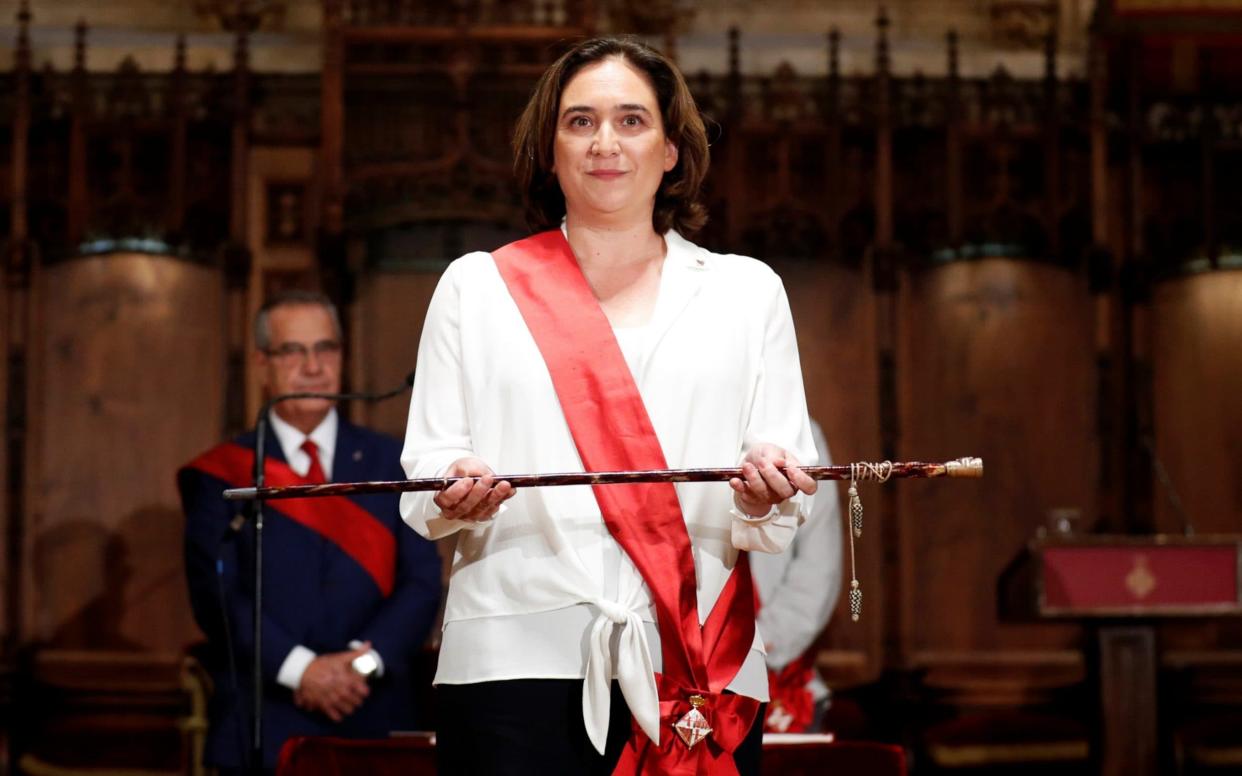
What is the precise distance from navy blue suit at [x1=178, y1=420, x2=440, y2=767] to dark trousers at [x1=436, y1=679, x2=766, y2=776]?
175 centimetres

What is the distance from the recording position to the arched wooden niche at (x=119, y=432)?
6070 mm

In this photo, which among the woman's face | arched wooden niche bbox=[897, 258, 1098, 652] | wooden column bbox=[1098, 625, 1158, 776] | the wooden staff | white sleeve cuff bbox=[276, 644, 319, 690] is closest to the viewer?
the wooden staff

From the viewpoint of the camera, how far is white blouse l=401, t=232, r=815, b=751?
5.72 ft

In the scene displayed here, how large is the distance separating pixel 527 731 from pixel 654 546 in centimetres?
24

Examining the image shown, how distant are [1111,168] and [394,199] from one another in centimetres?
281

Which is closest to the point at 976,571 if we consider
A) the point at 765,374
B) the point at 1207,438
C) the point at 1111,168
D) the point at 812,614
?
the point at 1207,438

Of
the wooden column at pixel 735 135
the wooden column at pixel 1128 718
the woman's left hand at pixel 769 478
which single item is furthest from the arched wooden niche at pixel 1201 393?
the woman's left hand at pixel 769 478

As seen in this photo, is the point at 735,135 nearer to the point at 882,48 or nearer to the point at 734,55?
the point at 734,55

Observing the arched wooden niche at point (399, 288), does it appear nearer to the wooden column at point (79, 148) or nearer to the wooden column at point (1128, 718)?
the wooden column at point (79, 148)

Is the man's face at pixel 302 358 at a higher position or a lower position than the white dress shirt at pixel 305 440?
higher

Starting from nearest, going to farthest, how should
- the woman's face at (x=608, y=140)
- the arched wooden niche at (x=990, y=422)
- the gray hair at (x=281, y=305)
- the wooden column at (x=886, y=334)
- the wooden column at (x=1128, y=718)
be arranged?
the woman's face at (x=608, y=140), the gray hair at (x=281, y=305), the wooden column at (x=1128, y=718), the wooden column at (x=886, y=334), the arched wooden niche at (x=990, y=422)

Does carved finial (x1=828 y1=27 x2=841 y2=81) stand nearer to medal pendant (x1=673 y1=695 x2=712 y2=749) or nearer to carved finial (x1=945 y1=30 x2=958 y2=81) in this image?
carved finial (x1=945 y1=30 x2=958 y2=81)

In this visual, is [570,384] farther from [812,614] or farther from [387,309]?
[387,309]

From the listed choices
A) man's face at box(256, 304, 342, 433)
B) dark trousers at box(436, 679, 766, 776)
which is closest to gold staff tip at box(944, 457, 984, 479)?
dark trousers at box(436, 679, 766, 776)
